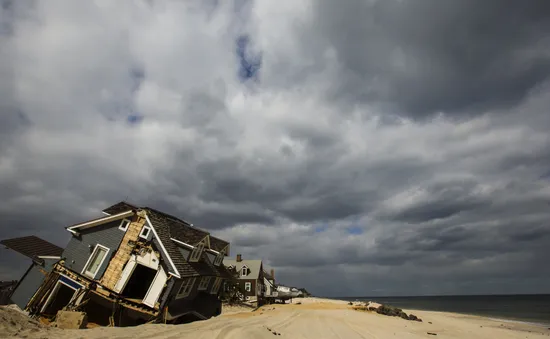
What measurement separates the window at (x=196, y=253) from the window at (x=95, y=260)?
8.27 meters

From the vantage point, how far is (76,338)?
12367mm

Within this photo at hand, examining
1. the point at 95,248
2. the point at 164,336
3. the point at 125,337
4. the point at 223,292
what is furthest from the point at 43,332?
the point at 223,292

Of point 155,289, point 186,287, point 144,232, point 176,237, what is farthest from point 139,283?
point 155,289

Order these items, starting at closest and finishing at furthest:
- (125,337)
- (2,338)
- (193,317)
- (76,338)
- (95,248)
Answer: (2,338)
(76,338)
(125,337)
(95,248)
(193,317)

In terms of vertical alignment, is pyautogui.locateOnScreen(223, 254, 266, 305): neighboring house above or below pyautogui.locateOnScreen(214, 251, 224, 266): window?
above

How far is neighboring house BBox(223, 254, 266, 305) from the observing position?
216 ft

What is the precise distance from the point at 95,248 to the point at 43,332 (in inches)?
635

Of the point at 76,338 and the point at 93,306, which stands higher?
the point at 93,306

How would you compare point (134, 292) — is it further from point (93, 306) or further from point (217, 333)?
point (217, 333)

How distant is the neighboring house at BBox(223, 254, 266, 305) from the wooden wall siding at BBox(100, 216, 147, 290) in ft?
132

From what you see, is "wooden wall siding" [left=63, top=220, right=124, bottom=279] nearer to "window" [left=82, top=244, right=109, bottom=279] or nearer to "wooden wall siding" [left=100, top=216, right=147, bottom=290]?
"window" [left=82, top=244, right=109, bottom=279]

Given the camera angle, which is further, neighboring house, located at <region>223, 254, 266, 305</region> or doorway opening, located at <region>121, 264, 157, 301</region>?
neighboring house, located at <region>223, 254, 266, 305</region>

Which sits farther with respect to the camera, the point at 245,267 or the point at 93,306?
the point at 245,267

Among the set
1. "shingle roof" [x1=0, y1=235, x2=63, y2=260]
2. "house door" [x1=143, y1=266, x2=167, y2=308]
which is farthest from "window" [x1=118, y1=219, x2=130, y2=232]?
"shingle roof" [x1=0, y1=235, x2=63, y2=260]
